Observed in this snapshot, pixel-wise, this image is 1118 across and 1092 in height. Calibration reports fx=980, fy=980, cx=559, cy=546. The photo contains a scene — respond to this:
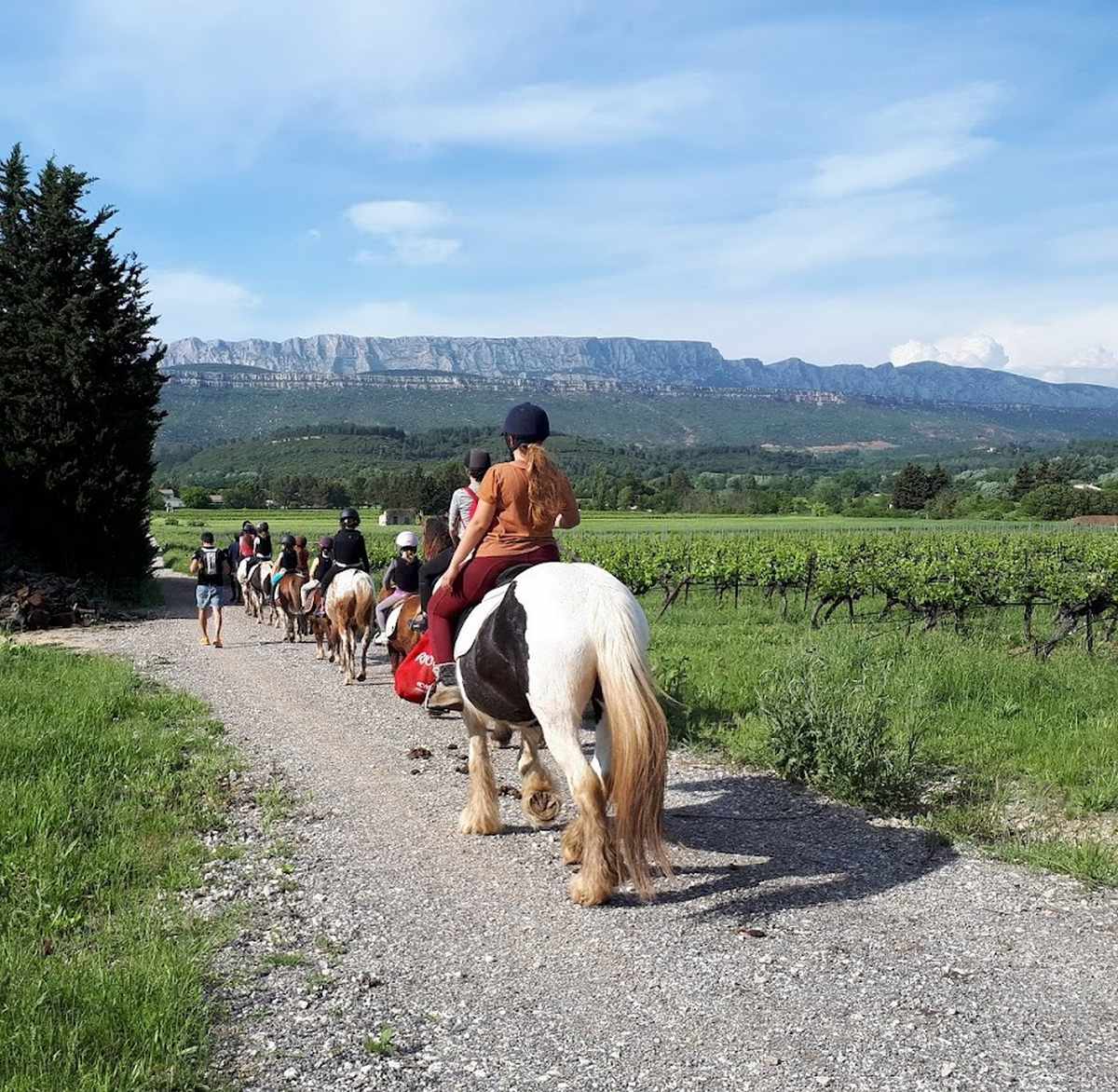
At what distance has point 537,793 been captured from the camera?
6.85m

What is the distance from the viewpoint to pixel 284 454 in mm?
175000

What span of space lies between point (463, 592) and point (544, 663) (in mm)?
1432

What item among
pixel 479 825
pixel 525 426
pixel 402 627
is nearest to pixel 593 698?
pixel 479 825

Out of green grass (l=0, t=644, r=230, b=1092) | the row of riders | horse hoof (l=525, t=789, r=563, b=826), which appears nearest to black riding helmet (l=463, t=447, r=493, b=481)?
the row of riders

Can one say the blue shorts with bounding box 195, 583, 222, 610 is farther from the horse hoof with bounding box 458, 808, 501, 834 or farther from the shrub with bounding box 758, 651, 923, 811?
the horse hoof with bounding box 458, 808, 501, 834

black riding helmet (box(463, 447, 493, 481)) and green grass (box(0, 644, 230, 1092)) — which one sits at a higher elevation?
black riding helmet (box(463, 447, 493, 481))

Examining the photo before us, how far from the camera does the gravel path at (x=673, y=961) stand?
3715 millimetres

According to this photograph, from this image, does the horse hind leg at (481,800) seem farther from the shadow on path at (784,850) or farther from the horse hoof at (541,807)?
the shadow on path at (784,850)

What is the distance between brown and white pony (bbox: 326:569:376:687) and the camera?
13.3 m

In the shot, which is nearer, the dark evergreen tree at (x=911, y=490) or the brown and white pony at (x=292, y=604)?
the brown and white pony at (x=292, y=604)

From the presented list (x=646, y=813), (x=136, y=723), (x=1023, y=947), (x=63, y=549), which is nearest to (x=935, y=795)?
(x=1023, y=947)

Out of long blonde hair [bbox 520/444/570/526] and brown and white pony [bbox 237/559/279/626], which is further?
brown and white pony [bbox 237/559/279/626]

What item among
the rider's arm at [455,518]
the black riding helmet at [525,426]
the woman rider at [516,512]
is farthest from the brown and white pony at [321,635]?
the black riding helmet at [525,426]

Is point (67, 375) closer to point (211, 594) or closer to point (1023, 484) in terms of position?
point (211, 594)
